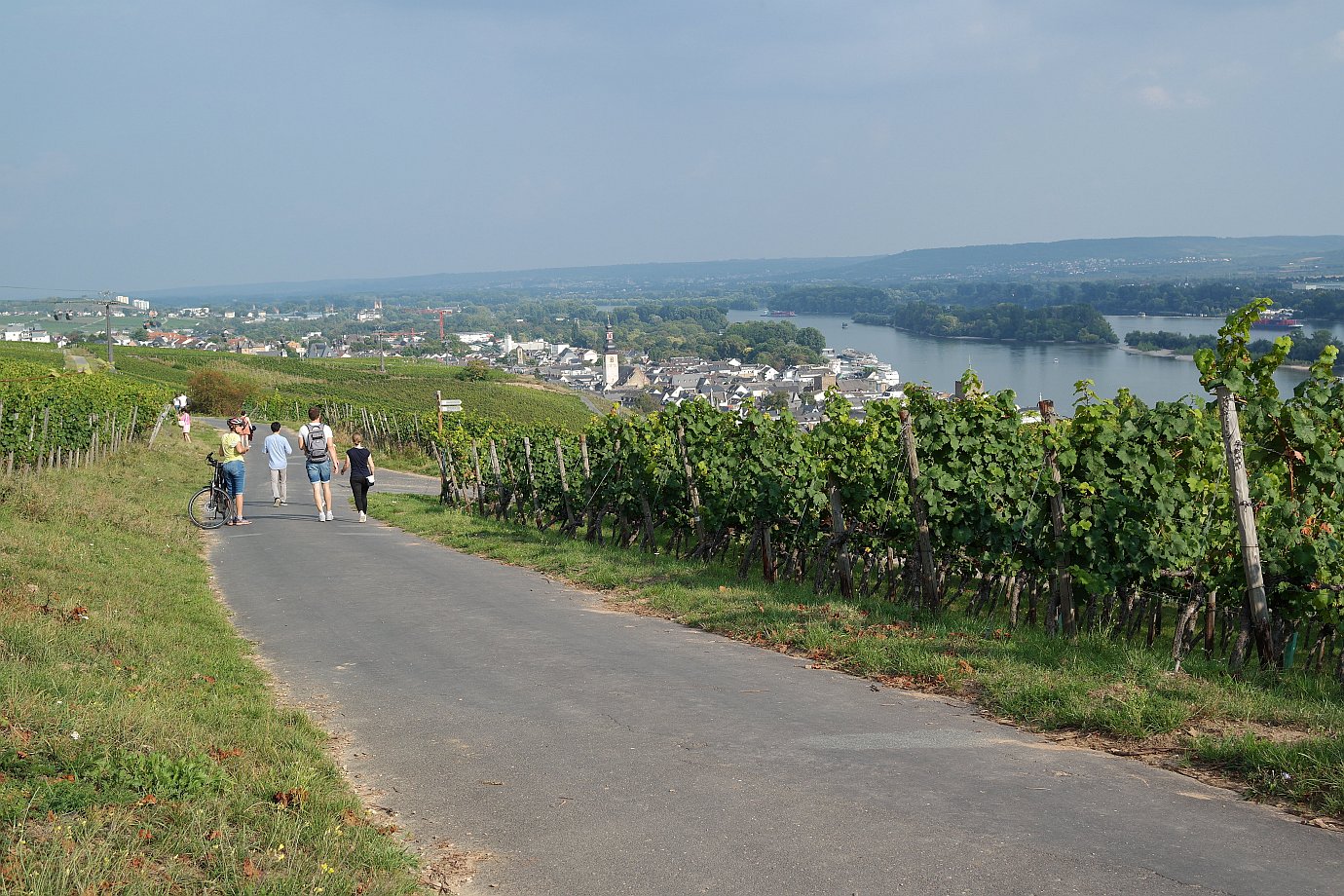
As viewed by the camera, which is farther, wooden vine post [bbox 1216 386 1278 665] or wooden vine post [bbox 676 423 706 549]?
wooden vine post [bbox 676 423 706 549]

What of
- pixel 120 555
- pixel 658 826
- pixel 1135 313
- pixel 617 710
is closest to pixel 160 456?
pixel 120 555

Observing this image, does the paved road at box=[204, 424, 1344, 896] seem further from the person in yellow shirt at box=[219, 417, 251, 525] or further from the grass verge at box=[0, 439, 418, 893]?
the person in yellow shirt at box=[219, 417, 251, 525]

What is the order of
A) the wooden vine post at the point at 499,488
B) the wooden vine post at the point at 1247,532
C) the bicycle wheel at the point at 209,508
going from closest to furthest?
the wooden vine post at the point at 1247,532 → the bicycle wheel at the point at 209,508 → the wooden vine post at the point at 499,488

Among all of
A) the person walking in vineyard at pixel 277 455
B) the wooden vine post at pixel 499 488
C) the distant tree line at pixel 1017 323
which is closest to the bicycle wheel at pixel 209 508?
the person walking in vineyard at pixel 277 455

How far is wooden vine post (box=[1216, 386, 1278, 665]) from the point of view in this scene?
7.35 m

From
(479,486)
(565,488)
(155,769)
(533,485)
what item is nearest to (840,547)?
(155,769)

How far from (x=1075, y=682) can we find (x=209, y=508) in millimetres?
14980

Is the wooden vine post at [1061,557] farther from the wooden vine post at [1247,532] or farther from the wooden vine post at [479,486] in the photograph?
the wooden vine post at [479,486]

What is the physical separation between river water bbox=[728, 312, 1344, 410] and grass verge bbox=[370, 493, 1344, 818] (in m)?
10.5

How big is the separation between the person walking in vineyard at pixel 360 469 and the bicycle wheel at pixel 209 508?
2060mm

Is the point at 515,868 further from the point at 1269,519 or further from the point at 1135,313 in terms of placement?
the point at 1135,313

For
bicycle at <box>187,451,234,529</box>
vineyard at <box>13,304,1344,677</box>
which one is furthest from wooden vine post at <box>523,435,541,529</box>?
bicycle at <box>187,451,234,529</box>

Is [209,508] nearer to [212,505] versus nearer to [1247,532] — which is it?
[212,505]

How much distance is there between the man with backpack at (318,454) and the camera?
1808 centimetres
